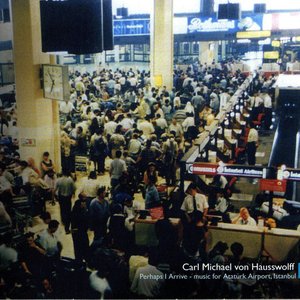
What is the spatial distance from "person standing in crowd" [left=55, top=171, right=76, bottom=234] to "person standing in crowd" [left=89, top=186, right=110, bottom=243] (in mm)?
726

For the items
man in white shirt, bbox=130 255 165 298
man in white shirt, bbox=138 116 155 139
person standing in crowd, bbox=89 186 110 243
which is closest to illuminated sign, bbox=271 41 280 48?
man in white shirt, bbox=138 116 155 139

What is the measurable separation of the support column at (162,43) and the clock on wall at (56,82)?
6678 millimetres

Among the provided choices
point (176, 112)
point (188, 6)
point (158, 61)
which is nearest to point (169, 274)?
point (176, 112)

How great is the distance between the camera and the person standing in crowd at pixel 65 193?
653 cm

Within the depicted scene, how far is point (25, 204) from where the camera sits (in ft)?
21.7

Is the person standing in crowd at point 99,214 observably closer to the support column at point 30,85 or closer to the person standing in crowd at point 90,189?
the person standing in crowd at point 90,189

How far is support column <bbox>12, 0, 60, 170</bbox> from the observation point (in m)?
7.35

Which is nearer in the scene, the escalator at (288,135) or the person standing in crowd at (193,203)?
the person standing in crowd at (193,203)

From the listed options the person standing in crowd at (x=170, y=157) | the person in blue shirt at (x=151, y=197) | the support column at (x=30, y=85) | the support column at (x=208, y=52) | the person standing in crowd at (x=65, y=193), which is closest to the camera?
the person in blue shirt at (x=151, y=197)

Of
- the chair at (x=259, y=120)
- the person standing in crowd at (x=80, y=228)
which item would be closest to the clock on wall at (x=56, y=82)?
the person standing in crowd at (x=80, y=228)

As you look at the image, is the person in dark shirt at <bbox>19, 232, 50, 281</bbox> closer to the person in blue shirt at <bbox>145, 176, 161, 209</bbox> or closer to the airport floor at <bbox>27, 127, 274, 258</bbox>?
the airport floor at <bbox>27, 127, 274, 258</bbox>

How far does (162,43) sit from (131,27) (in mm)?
1163

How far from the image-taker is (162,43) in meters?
13.8

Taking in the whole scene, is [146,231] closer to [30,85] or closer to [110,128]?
[30,85]
